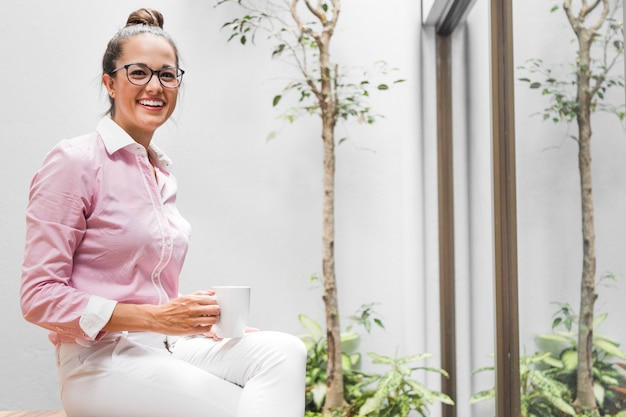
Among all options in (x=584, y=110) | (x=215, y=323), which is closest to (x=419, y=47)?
(x=584, y=110)

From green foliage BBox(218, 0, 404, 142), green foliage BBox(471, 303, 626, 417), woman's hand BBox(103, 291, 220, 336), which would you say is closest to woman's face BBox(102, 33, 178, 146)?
woman's hand BBox(103, 291, 220, 336)

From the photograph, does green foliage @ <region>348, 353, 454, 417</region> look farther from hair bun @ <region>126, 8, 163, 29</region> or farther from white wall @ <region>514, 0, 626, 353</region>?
hair bun @ <region>126, 8, 163, 29</region>

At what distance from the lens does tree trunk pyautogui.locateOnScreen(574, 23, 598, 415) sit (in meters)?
1.30

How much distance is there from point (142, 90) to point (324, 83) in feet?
5.08

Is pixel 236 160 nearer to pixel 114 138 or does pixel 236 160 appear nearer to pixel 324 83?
pixel 324 83

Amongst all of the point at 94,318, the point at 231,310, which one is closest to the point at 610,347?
the point at 231,310

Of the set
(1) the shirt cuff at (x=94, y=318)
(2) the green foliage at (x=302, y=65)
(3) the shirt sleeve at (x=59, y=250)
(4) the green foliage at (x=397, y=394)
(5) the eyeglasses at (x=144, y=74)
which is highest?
(2) the green foliage at (x=302, y=65)

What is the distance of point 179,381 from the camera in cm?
135

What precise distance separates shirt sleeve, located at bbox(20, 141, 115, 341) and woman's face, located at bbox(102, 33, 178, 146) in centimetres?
22

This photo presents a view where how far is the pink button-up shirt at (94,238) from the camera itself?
4.35 feet

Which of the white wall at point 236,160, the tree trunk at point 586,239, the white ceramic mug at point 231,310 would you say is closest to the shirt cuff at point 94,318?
the white ceramic mug at point 231,310

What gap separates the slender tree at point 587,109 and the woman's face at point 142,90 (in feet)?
2.84

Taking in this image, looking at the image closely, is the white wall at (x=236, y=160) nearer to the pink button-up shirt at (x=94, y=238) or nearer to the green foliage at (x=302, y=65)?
the green foliage at (x=302, y=65)

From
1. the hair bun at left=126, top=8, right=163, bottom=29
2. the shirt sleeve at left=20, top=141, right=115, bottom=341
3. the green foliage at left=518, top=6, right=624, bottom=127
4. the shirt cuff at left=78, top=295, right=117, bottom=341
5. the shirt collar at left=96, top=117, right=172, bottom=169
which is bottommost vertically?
the shirt cuff at left=78, top=295, right=117, bottom=341
